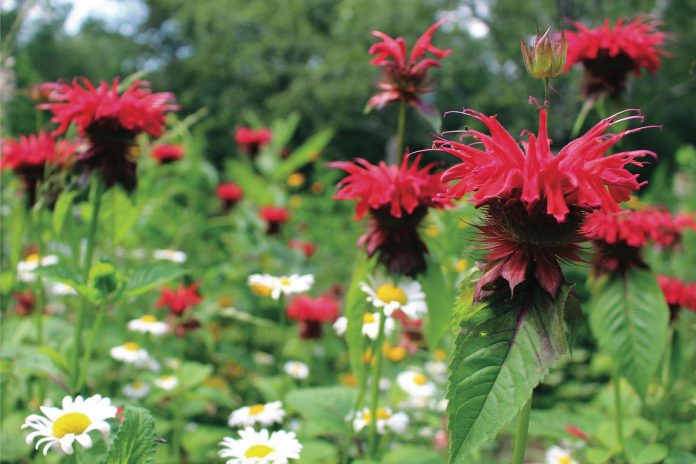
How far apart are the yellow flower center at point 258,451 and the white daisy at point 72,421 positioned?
21 cm

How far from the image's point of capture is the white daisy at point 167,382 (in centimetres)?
144

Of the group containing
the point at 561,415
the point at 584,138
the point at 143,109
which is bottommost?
the point at 561,415

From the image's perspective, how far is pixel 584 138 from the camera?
76 centimetres

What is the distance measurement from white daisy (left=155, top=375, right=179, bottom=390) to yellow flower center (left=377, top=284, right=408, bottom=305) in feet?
2.05

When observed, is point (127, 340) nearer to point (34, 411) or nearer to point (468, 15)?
point (34, 411)

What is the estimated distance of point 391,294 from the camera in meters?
1.13

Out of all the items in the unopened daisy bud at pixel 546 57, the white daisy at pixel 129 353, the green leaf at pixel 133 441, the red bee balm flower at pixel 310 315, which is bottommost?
the green leaf at pixel 133 441

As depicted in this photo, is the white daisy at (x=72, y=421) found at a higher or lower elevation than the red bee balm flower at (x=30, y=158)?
lower

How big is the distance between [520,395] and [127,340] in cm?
141


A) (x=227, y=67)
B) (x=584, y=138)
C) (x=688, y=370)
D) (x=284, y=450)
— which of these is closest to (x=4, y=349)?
(x=284, y=450)

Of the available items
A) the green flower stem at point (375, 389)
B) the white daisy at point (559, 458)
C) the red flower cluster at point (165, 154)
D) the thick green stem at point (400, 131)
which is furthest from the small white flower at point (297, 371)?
the red flower cluster at point (165, 154)

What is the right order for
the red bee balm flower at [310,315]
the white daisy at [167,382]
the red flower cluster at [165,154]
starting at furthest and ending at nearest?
the red flower cluster at [165,154], the red bee balm flower at [310,315], the white daisy at [167,382]

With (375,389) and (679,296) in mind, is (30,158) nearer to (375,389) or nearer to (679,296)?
(375,389)

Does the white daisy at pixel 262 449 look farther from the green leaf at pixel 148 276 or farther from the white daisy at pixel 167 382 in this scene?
the white daisy at pixel 167 382
